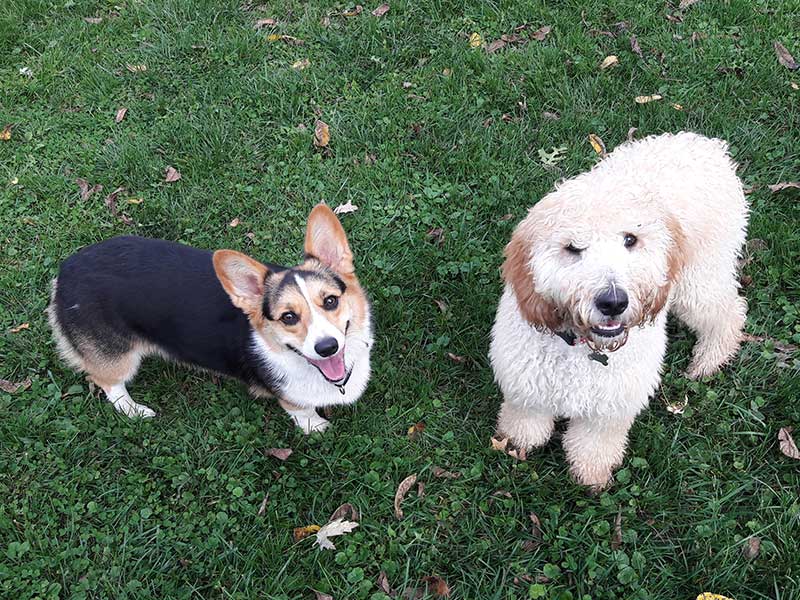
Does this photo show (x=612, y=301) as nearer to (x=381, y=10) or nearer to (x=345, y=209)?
(x=345, y=209)

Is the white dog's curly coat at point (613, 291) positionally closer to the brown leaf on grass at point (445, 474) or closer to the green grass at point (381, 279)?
the green grass at point (381, 279)

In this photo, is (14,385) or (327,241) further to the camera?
(14,385)

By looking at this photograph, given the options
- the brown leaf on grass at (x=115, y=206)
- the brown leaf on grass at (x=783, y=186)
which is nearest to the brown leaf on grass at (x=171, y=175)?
the brown leaf on grass at (x=115, y=206)

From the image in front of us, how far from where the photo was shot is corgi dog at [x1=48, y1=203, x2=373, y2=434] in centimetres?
288

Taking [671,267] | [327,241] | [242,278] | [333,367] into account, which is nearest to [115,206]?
[242,278]

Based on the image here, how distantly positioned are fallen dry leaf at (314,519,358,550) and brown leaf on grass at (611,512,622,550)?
4.21ft

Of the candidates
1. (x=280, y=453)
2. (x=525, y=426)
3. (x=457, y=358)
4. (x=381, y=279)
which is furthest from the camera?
(x=381, y=279)

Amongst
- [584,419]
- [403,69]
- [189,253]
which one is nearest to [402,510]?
[584,419]

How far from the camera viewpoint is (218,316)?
10.3 ft

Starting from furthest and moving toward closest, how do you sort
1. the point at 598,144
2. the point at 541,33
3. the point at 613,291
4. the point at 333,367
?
the point at 541,33, the point at 598,144, the point at 333,367, the point at 613,291

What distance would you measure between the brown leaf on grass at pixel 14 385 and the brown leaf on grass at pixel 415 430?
2.42 meters

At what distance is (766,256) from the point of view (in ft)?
12.3

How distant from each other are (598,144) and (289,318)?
2948mm

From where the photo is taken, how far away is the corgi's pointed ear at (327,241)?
2855 millimetres
